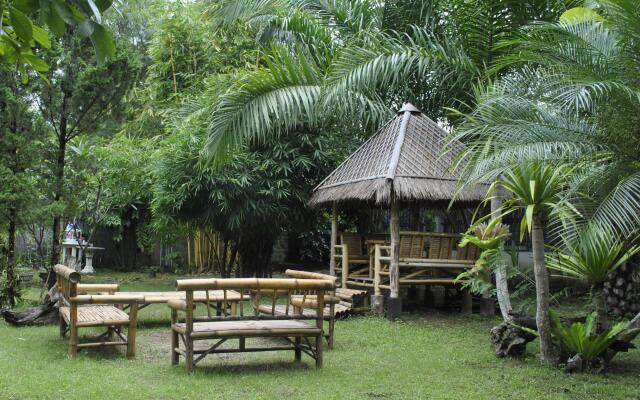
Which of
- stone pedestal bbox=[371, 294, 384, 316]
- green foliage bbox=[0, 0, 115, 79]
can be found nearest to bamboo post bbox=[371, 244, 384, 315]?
stone pedestal bbox=[371, 294, 384, 316]

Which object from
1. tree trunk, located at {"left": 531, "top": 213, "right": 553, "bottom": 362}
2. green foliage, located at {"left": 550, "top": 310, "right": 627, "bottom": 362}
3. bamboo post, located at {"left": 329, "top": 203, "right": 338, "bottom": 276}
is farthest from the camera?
bamboo post, located at {"left": 329, "top": 203, "right": 338, "bottom": 276}

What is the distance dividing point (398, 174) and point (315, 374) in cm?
458

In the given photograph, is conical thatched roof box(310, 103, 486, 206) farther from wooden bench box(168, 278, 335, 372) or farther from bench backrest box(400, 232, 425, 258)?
wooden bench box(168, 278, 335, 372)

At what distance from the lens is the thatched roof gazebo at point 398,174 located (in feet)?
34.1

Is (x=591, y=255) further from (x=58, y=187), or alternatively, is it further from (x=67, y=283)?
(x=58, y=187)

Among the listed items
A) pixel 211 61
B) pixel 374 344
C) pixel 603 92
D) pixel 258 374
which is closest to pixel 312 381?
pixel 258 374

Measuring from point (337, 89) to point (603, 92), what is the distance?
484 centimetres

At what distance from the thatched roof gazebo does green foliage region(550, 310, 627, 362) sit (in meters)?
3.38

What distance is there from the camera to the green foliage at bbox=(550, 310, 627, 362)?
6.57 m

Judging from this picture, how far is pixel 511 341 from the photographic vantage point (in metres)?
7.50

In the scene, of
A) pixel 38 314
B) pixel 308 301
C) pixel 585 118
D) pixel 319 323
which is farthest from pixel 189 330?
pixel 585 118

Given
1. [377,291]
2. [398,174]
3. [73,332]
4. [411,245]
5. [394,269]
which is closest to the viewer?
[73,332]

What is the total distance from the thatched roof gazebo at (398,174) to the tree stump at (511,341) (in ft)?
8.91

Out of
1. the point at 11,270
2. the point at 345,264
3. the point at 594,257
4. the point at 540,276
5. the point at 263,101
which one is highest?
the point at 263,101
